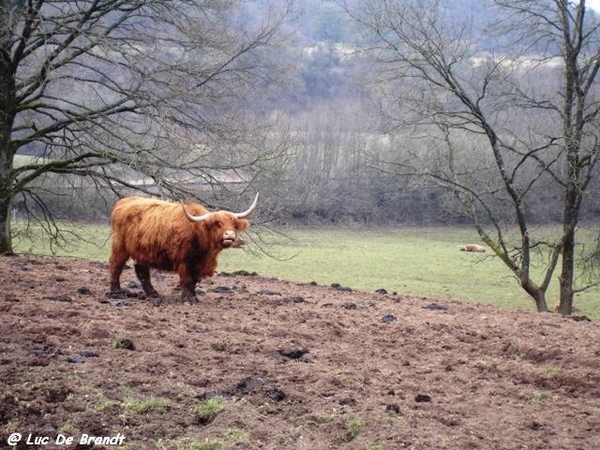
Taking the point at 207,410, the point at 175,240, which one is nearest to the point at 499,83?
the point at 175,240

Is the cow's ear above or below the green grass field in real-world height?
above

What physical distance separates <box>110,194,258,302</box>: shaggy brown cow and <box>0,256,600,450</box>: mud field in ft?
1.86

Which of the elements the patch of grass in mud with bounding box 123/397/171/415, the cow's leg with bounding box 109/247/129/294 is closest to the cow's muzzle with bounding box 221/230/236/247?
the cow's leg with bounding box 109/247/129/294

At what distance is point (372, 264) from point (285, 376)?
888 inches

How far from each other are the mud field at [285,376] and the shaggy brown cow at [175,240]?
57 cm

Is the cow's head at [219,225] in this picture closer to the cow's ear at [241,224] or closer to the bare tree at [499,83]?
the cow's ear at [241,224]

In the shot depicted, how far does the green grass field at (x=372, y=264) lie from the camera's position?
1980cm

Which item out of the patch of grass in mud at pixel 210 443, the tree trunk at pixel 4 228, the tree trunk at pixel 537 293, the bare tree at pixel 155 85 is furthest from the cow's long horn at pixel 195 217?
the tree trunk at pixel 4 228

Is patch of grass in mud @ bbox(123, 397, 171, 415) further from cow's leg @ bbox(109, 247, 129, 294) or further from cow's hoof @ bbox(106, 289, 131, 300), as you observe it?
cow's leg @ bbox(109, 247, 129, 294)

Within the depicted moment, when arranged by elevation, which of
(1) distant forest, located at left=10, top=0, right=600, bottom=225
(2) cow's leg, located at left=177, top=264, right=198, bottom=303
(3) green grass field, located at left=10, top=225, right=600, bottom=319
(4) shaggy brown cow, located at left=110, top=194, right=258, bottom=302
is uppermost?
Answer: (1) distant forest, located at left=10, top=0, right=600, bottom=225

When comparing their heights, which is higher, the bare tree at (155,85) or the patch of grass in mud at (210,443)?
the bare tree at (155,85)

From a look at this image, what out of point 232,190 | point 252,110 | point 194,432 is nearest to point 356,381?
point 194,432

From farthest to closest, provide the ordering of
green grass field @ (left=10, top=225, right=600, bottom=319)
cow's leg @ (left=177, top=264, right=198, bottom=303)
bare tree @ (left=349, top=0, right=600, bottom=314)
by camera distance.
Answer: green grass field @ (left=10, top=225, right=600, bottom=319) < bare tree @ (left=349, top=0, right=600, bottom=314) < cow's leg @ (left=177, top=264, right=198, bottom=303)

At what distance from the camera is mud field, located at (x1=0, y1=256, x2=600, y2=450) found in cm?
490
